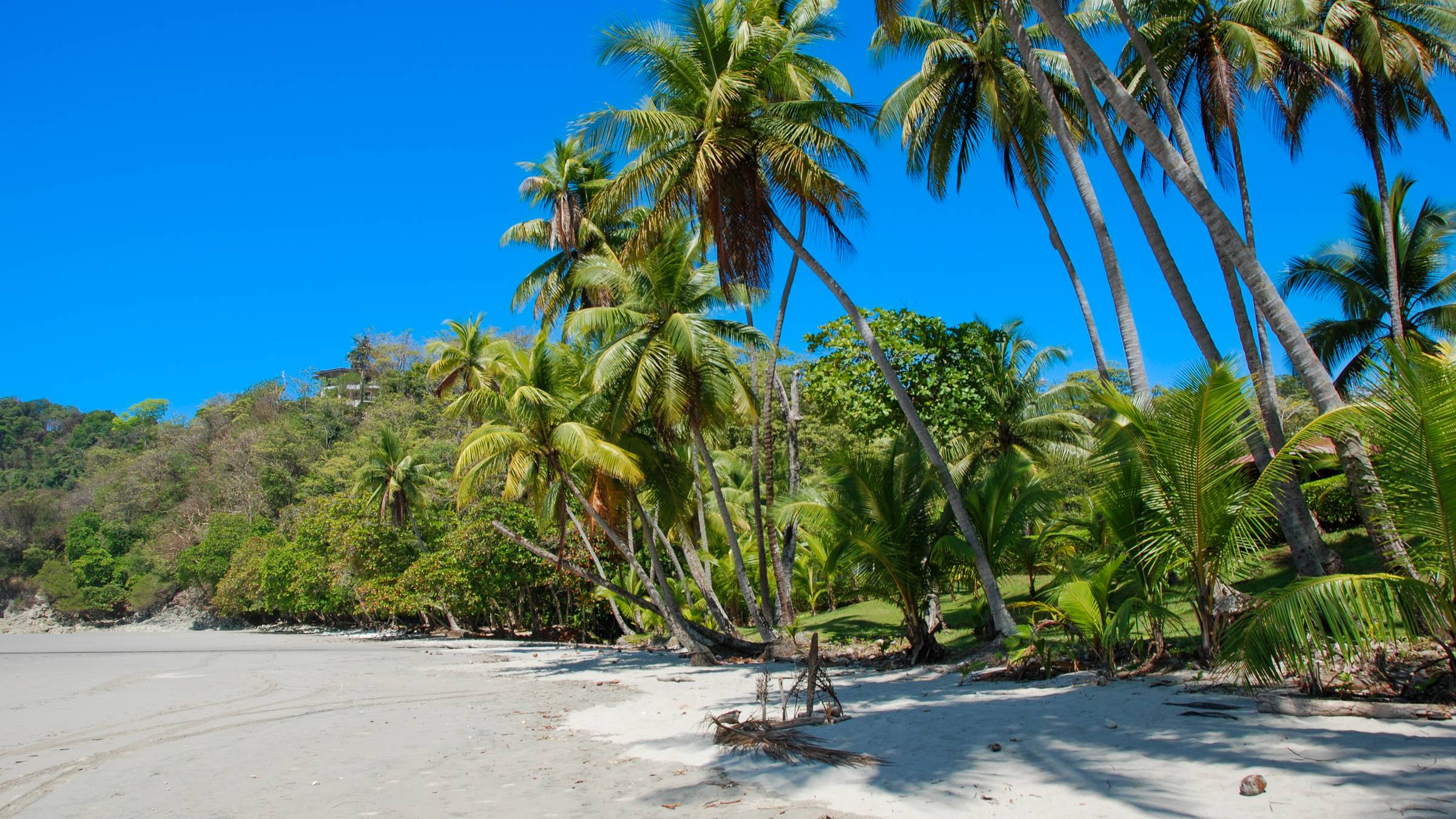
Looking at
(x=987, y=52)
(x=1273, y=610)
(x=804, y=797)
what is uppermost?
(x=987, y=52)

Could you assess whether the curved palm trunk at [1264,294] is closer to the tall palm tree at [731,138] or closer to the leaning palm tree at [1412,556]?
the leaning palm tree at [1412,556]

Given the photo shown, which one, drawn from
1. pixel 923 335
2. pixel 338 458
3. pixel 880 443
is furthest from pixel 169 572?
pixel 923 335

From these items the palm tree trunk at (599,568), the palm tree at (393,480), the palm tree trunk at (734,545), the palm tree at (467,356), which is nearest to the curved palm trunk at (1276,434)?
the palm tree trunk at (734,545)

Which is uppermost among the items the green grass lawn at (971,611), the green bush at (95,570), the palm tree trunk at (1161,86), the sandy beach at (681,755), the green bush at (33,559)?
the palm tree trunk at (1161,86)

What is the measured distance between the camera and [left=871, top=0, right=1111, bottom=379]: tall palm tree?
13078mm

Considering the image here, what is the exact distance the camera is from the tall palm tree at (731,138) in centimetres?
1338

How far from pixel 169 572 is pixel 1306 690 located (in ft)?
173

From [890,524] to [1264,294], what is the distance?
6.79 meters

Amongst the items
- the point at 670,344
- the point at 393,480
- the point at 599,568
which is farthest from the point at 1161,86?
the point at 393,480

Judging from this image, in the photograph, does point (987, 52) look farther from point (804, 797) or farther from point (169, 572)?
point (169, 572)

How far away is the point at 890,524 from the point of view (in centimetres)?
1348

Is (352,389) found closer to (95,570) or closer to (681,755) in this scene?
(95,570)

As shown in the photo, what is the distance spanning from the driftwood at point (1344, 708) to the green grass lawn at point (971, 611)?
4.05 metres

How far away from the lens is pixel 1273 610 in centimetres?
606
